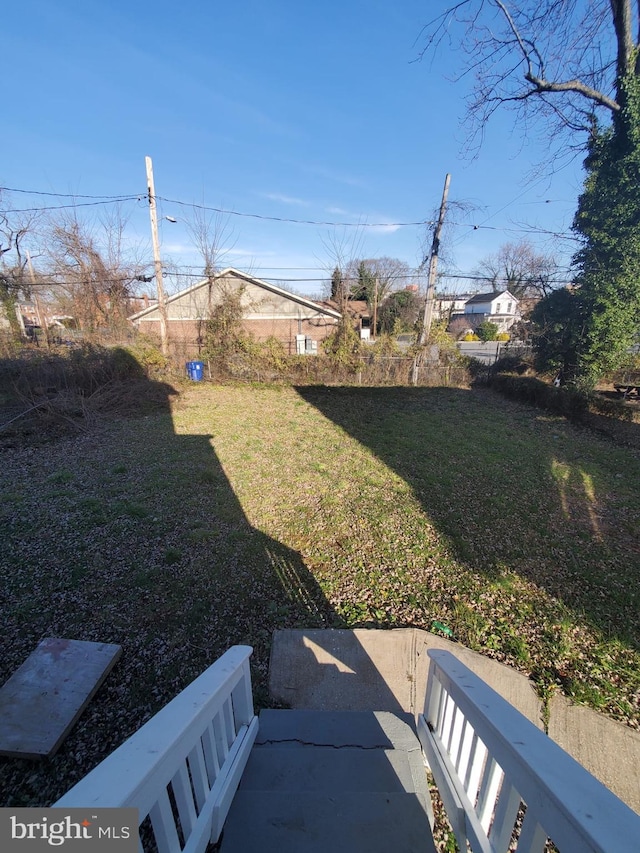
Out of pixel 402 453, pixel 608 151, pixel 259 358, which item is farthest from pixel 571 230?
pixel 259 358

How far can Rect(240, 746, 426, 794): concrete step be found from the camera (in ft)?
4.88

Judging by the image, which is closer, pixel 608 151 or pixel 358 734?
pixel 358 734

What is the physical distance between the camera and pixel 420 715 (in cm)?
176

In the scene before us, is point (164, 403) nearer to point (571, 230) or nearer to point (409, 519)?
point (409, 519)

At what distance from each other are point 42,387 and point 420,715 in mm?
9923

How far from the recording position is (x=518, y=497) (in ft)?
14.8

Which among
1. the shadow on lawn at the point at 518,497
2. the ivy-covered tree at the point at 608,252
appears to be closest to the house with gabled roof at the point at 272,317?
the shadow on lawn at the point at 518,497

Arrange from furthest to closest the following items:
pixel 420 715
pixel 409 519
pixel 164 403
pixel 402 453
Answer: pixel 164 403, pixel 402 453, pixel 409 519, pixel 420 715

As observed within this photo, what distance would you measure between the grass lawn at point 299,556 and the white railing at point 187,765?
2.66 ft

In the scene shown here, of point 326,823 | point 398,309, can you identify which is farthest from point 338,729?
point 398,309

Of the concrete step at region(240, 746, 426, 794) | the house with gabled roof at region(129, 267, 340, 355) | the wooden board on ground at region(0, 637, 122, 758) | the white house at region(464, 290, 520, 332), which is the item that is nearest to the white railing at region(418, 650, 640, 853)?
the concrete step at region(240, 746, 426, 794)

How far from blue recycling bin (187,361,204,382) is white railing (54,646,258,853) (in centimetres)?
1159

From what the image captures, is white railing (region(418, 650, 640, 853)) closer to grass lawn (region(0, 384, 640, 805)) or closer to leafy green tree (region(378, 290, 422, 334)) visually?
grass lawn (region(0, 384, 640, 805))

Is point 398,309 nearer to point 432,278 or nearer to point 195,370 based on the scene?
point 432,278
